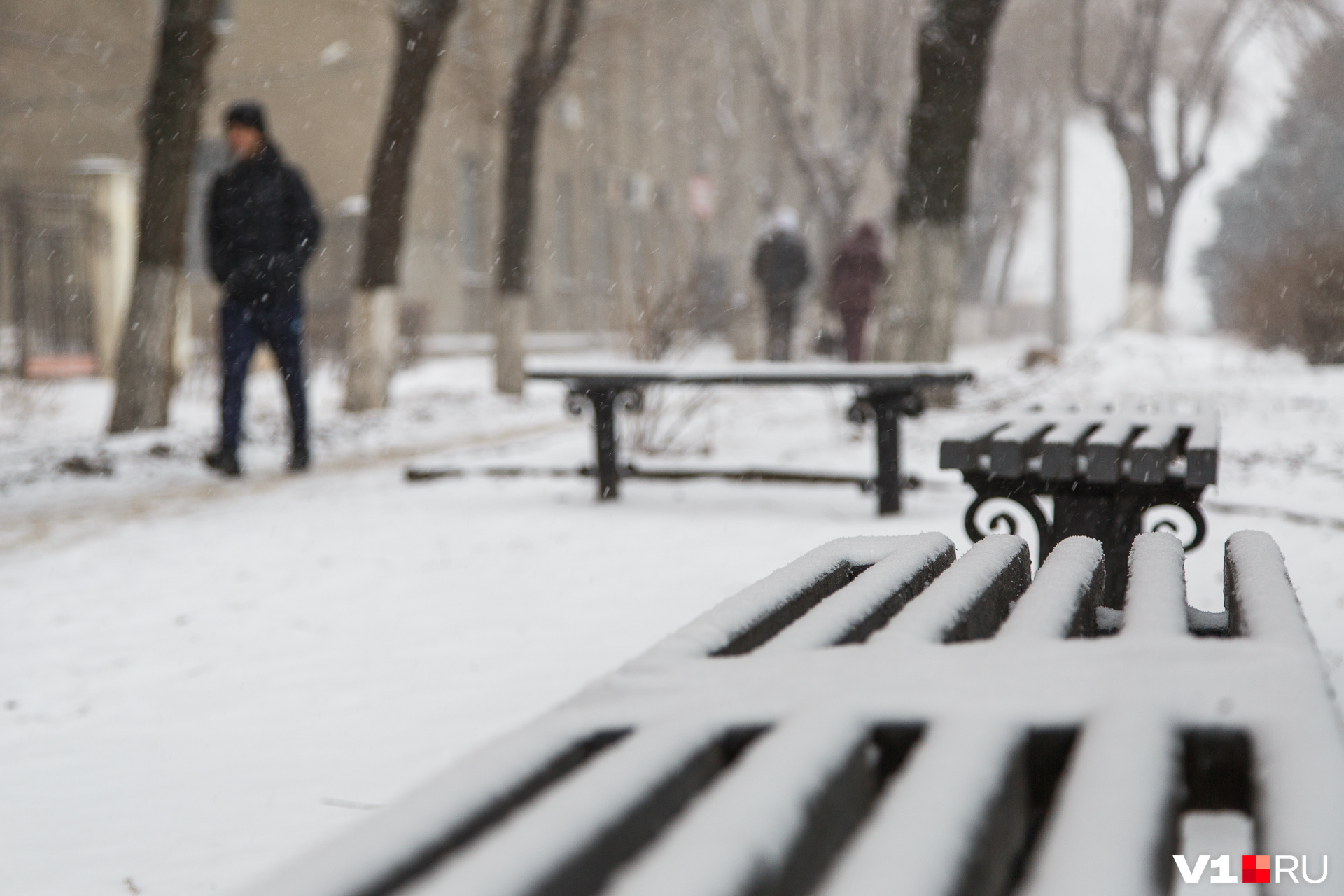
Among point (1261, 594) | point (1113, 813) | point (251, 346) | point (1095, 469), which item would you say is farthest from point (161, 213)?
point (1113, 813)

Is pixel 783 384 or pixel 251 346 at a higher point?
pixel 251 346

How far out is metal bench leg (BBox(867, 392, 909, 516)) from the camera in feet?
19.3

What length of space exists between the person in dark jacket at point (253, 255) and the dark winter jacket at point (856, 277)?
7.48 meters

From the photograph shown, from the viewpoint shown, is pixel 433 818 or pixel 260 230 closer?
pixel 433 818

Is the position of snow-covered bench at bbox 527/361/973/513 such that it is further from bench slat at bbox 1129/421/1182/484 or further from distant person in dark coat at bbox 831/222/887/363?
distant person in dark coat at bbox 831/222/887/363

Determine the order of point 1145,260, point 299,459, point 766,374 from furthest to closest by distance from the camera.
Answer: point 1145,260 → point 299,459 → point 766,374

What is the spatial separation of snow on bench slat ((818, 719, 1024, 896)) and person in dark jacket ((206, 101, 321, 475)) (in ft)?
23.1

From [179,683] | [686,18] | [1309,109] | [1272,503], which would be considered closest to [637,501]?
[1272,503]

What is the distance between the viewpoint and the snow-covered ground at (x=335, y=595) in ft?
8.85

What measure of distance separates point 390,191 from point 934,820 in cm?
1155

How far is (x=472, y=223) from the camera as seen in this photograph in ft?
84.6

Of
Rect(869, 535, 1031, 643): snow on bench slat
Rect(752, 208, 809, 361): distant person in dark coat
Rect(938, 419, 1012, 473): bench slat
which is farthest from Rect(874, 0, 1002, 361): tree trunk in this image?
Rect(869, 535, 1031, 643): snow on bench slat

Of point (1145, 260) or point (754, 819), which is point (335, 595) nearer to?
point (754, 819)

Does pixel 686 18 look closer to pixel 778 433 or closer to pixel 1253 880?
pixel 778 433
